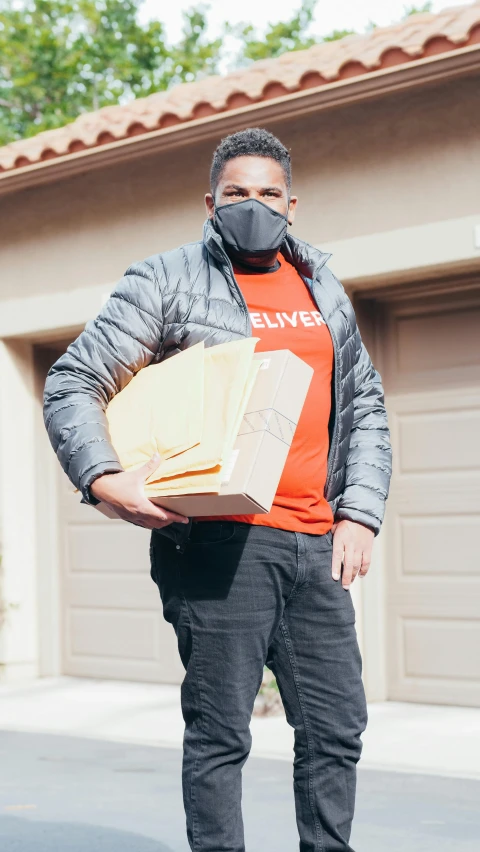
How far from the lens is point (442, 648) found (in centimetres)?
723

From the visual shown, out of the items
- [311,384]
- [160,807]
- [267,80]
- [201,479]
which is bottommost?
[160,807]

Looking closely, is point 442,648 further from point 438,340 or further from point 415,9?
point 415,9

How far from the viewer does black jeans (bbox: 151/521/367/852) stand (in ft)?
9.49

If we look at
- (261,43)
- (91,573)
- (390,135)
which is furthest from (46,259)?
(261,43)

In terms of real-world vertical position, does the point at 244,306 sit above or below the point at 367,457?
above

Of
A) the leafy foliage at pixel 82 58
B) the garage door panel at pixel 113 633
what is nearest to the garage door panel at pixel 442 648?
the garage door panel at pixel 113 633

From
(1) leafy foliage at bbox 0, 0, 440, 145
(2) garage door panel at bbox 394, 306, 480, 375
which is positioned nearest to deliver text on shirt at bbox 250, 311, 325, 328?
(2) garage door panel at bbox 394, 306, 480, 375

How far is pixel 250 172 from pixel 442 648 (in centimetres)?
472

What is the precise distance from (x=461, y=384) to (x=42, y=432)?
365cm

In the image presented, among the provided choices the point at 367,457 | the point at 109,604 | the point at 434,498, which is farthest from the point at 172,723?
the point at 367,457

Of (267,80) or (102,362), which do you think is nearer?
(102,362)

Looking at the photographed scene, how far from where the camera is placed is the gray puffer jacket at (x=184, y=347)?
2.89 m

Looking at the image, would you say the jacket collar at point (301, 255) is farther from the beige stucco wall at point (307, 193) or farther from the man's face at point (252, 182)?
the beige stucco wall at point (307, 193)

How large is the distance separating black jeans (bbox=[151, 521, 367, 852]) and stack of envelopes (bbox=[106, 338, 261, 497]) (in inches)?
9.9
